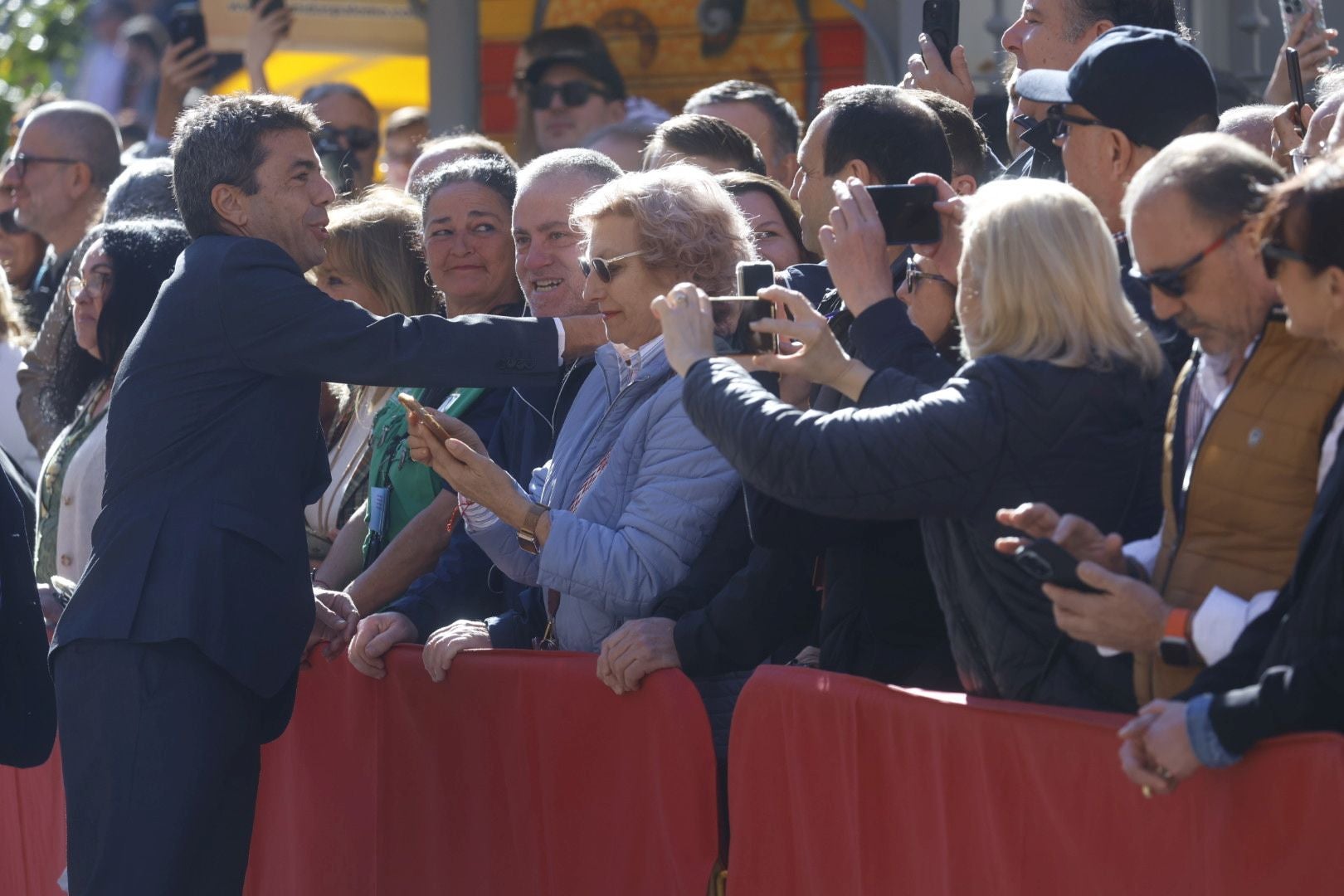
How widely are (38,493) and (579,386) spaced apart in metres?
2.31

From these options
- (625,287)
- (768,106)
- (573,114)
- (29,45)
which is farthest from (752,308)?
(29,45)

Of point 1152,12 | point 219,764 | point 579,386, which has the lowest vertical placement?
point 219,764

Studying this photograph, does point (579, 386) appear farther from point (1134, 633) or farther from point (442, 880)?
point (1134, 633)

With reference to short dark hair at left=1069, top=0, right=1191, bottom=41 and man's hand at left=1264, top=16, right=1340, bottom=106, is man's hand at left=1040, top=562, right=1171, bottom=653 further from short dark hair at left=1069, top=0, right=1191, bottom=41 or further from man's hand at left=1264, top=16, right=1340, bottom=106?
man's hand at left=1264, top=16, right=1340, bottom=106

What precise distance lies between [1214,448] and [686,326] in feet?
3.59

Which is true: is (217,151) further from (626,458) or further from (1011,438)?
(1011,438)

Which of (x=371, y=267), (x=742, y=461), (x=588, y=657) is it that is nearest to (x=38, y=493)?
(x=371, y=267)

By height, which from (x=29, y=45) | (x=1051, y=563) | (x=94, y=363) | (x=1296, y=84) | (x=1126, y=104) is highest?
(x=1126, y=104)

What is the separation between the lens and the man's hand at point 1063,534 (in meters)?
3.04

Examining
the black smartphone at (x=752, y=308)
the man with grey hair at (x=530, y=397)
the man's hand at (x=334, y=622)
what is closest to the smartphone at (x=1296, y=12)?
the man with grey hair at (x=530, y=397)

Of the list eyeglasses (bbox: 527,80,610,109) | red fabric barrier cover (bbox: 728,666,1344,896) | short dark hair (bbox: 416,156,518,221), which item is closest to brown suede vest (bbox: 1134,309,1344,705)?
red fabric barrier cover (bbox: 728,666,1344,896)

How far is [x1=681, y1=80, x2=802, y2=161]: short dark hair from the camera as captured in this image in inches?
267

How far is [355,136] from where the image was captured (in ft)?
32.1

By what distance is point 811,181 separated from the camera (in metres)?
4.59
